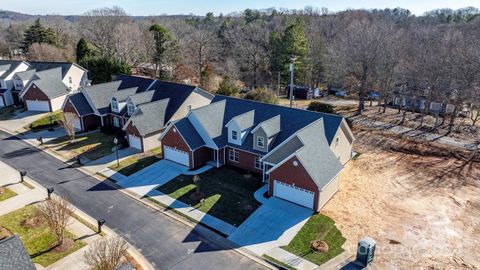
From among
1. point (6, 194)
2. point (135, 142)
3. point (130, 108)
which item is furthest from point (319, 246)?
point (130, 108)

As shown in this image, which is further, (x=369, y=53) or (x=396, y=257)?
(x=369, y=53)

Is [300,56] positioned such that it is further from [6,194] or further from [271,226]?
[6,194]

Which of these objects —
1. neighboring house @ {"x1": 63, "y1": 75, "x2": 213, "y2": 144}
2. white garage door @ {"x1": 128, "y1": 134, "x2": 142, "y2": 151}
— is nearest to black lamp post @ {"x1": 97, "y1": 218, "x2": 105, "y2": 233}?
neighboring house @ {"x1": 63, "y1": 75, "x2": 213, "y2": 144}

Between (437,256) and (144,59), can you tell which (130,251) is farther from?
(144,59)

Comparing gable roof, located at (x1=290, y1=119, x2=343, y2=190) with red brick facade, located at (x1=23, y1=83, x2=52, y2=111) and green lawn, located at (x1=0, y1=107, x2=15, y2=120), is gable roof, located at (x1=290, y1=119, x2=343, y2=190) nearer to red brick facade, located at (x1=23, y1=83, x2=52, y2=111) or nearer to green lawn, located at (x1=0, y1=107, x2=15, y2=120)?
red brick facade, located at (x1=23, y1=83, x2=52, y2=111)

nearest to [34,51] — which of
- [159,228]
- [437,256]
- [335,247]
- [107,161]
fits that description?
[107,161]
